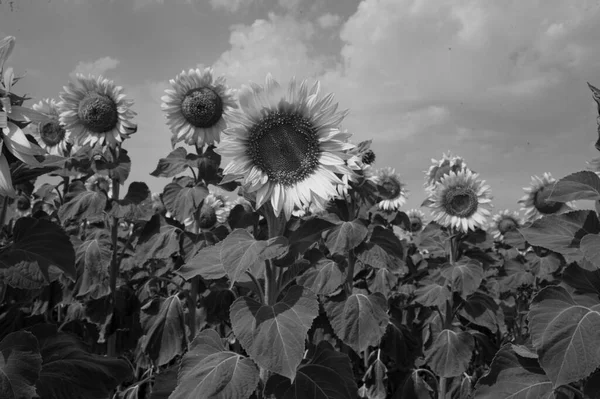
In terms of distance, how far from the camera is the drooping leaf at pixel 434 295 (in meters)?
5.14

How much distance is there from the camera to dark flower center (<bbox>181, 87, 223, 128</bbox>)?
4.70 metres

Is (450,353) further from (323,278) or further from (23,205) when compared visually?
(23,205)

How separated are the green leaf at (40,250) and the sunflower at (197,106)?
2.37m

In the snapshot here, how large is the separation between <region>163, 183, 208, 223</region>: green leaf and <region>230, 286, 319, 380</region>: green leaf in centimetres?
203

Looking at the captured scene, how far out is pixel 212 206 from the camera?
24.2ft

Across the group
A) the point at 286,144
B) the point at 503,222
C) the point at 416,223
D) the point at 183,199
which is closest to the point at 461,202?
the point at 183,199

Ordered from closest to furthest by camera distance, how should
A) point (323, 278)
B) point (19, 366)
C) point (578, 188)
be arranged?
point (19, 366) < point (578, 188) < point (323, 278)

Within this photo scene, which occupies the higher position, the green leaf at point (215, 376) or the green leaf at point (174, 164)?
the green leaf at point (174, 164)

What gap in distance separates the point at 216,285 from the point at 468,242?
11.1ft

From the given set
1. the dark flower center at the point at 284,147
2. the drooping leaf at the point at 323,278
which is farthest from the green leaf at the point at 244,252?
the drooping leaf at the point at 323,278

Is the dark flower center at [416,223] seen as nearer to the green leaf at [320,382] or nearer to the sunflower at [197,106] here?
the sunflower at [197,106]

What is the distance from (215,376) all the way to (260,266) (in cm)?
62

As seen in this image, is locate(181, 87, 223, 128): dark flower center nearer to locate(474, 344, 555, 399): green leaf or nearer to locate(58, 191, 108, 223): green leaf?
locate(58, 191, 108, 223): green leaf

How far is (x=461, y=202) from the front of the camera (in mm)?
5840
